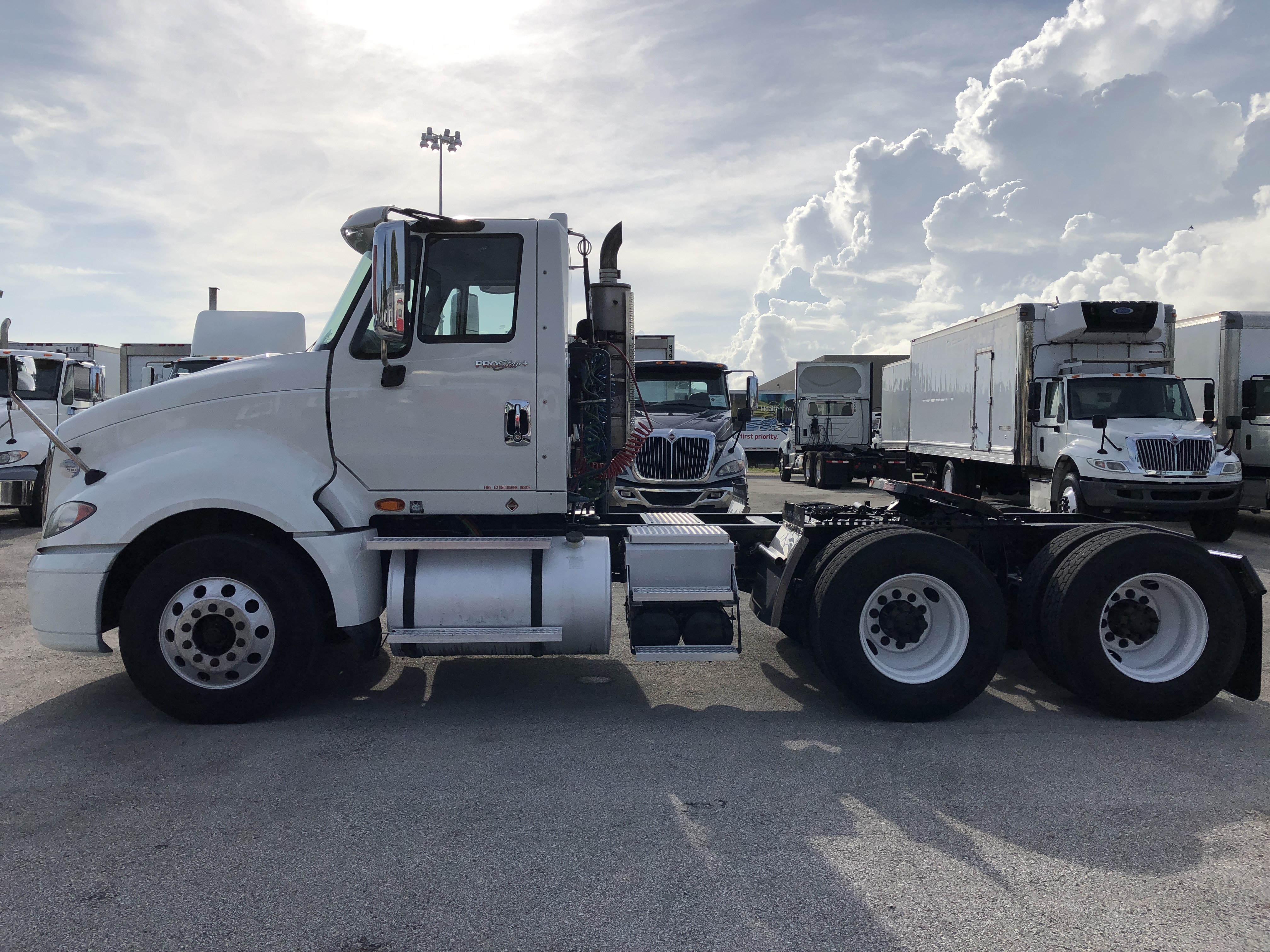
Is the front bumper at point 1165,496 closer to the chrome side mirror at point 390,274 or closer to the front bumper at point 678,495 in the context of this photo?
the front bumper at point 678,495

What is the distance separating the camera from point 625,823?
3.92 m

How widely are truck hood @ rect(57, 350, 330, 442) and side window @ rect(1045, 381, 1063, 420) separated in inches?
509

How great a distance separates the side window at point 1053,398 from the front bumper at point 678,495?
6.90 metres

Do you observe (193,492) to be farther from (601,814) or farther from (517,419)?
(601,814)

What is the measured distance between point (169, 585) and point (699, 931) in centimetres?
372

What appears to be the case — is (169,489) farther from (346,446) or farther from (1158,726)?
(1158,726)

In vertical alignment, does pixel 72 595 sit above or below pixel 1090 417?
below

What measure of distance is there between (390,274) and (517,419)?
1176 mm

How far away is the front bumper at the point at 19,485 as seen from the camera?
14.1 m

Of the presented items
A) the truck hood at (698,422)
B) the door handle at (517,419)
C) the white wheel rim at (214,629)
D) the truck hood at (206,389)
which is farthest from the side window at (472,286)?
the truck hood at (698,422)

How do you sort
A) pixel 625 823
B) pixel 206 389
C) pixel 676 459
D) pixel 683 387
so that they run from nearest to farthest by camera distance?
pixel 625 823, pixel 206 389, pixel 676 459, pixel 683 387

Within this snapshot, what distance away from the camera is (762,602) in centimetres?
621

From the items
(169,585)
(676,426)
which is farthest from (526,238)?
(676,426)

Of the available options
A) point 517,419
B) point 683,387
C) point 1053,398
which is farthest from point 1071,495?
point 517,419
